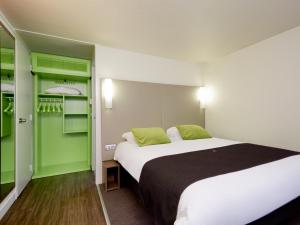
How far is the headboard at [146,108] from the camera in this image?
2686mm

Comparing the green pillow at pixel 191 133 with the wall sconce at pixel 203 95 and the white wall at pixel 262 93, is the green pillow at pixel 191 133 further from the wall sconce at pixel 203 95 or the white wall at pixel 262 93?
the wall sconce at pixel 203 95

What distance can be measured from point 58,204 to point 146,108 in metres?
1.98

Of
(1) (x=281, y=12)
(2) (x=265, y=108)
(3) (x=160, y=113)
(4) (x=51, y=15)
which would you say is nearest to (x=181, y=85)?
(3) (x=160, y=113)

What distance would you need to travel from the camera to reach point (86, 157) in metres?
3.52

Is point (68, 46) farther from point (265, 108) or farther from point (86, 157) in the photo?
point (265, 108)

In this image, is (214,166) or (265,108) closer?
(214,166)

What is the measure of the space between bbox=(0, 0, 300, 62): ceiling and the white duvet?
1.75 meters

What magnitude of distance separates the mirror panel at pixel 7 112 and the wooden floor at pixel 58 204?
0.34m

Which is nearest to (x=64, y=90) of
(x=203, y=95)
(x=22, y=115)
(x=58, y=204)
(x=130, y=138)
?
(x=22, y=115)

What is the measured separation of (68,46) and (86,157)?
2.35 meters

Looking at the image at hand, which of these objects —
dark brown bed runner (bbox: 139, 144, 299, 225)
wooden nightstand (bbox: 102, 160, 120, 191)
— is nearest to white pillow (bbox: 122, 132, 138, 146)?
wooden nightstand (bbox: 102, 160, 120, 191)

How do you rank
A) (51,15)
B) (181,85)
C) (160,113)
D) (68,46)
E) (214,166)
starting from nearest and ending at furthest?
1. (214,166)
2. (51,15)
3. (68,46)
4. (160,113)
5. (181,85)

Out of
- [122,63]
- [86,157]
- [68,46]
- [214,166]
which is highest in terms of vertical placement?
[68,46]

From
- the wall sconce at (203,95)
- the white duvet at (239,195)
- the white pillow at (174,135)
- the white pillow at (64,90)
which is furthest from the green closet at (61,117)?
the white duvet at (239,195)
